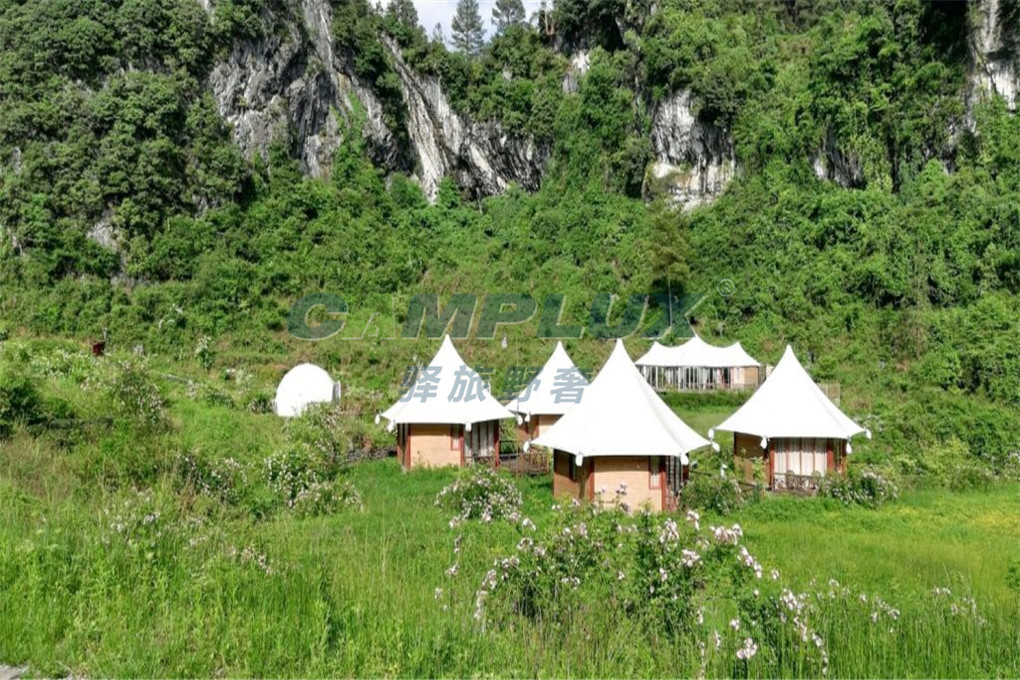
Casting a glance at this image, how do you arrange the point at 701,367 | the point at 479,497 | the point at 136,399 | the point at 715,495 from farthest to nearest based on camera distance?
1. the point at 701,367
2. the point at 136,399
3. the point at 715,495
4. the point at 479,497

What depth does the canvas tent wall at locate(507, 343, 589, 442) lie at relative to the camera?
1920cm

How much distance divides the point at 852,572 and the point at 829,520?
14.9 ft

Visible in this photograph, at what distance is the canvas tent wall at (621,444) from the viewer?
13.2m

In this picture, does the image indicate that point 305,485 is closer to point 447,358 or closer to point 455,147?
point 447,358

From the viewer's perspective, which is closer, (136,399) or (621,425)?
(621,425)

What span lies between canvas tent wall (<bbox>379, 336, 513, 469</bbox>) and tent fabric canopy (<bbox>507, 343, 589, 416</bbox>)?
172 centimetres

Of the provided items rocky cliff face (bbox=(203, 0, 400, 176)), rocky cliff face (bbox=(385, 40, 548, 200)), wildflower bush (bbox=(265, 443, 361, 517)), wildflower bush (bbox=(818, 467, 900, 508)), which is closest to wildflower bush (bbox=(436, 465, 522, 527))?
wildflower bush (bbox=(265, 443, 361, 517))

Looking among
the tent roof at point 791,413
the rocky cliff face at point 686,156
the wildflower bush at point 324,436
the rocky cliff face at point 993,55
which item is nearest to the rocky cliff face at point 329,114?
the rocky cliff face at point 686,156

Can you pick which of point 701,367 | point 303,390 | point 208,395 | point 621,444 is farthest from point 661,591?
point 701,367

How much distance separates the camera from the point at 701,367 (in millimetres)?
28438

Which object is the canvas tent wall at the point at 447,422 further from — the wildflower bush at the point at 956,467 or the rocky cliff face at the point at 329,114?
the rocky cliff face at the point at 329,114

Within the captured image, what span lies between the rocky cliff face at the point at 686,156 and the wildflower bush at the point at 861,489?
27.1m

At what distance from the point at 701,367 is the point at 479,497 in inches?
731

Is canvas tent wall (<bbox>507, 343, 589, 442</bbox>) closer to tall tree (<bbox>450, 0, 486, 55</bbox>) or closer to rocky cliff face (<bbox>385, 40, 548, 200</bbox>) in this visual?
rocky cliff face (<bbox>385, 40, 548, 200</bbox>)
